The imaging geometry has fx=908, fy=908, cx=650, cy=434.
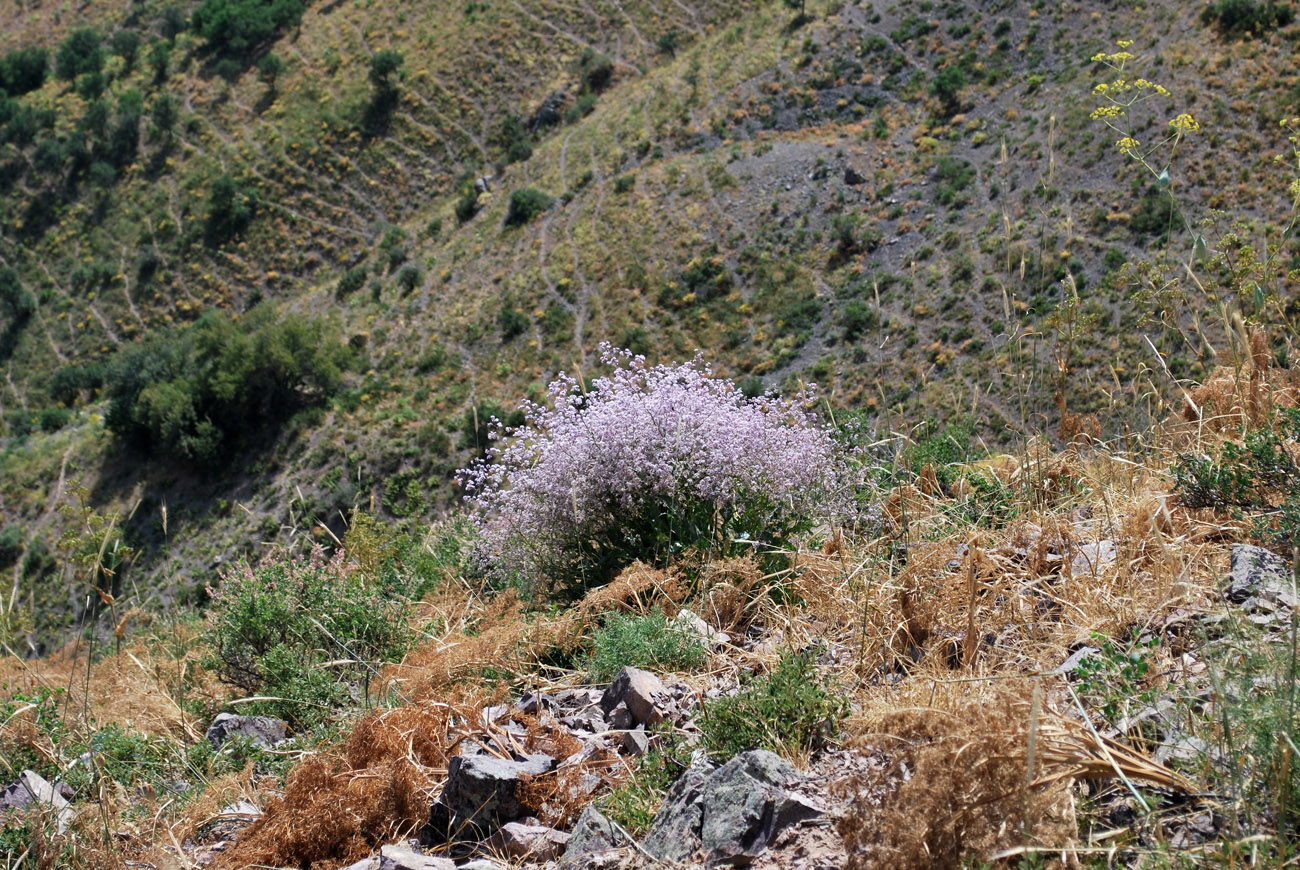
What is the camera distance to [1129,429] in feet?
13.2

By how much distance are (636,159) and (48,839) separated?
41.2 meters

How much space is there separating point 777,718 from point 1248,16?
37.9 metres

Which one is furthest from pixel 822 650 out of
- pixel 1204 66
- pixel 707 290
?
pixel 1204 66

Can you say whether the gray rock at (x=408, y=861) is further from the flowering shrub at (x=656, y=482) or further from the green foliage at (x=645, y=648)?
the flowering shrub at (x=656, y=482)

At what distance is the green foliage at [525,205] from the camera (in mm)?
40750

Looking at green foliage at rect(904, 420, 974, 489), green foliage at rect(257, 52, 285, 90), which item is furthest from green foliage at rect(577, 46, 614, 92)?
green foliage at rect(904, 420, 974, 489)

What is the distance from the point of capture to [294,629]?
4363 millimetres

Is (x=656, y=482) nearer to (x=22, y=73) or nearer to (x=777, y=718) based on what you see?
(x=777, y=718)

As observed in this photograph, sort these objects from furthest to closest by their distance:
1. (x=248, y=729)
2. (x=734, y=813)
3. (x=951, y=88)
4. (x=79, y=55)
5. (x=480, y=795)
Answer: (x=79, y=55) → (x=951, y=88) → (x=248, y=729) → (x=480, y=795) → (x=734, y=813)

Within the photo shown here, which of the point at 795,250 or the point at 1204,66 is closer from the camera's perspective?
the point at 1204,66

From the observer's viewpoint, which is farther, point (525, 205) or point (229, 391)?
point (525, 205)

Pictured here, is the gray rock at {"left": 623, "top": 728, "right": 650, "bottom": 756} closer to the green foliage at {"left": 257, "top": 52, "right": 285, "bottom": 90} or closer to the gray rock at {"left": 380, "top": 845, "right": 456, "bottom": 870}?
the gray rock at {"left": 380, "top": 845, "right": 456, "bottom": 870}

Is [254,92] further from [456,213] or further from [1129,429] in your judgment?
[1129,429]

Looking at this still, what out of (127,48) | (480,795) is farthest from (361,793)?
(127,48)
